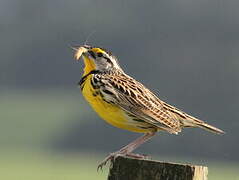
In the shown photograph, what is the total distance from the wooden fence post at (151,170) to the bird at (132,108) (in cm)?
76

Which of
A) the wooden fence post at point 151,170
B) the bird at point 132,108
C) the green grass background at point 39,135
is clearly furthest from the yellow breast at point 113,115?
the green grass background at point 39,135

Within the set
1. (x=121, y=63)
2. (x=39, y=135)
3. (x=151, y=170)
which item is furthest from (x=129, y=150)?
(x=121, y=63)

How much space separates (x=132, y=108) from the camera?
16.0ft

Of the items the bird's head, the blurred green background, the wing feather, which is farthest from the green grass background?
the wing feather

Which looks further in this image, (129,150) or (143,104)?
(143,104)

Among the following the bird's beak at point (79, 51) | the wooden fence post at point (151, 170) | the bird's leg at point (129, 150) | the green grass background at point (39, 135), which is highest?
the green grass background at point (39, 135)

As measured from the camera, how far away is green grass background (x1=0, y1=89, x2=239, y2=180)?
2461cm

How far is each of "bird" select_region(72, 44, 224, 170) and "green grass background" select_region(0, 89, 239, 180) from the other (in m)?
15.5

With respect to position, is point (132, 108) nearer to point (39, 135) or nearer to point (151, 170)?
point (151, 170)

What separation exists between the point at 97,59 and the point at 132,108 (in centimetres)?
48

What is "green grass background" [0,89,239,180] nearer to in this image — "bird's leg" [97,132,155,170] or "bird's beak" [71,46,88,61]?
"bird's beak" [71,46,88,61]

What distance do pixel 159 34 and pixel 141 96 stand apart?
46.4 m

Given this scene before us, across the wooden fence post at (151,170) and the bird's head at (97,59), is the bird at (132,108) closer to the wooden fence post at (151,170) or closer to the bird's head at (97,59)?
the bird's head at (97,59)

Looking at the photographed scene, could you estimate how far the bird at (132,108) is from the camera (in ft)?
15.9
